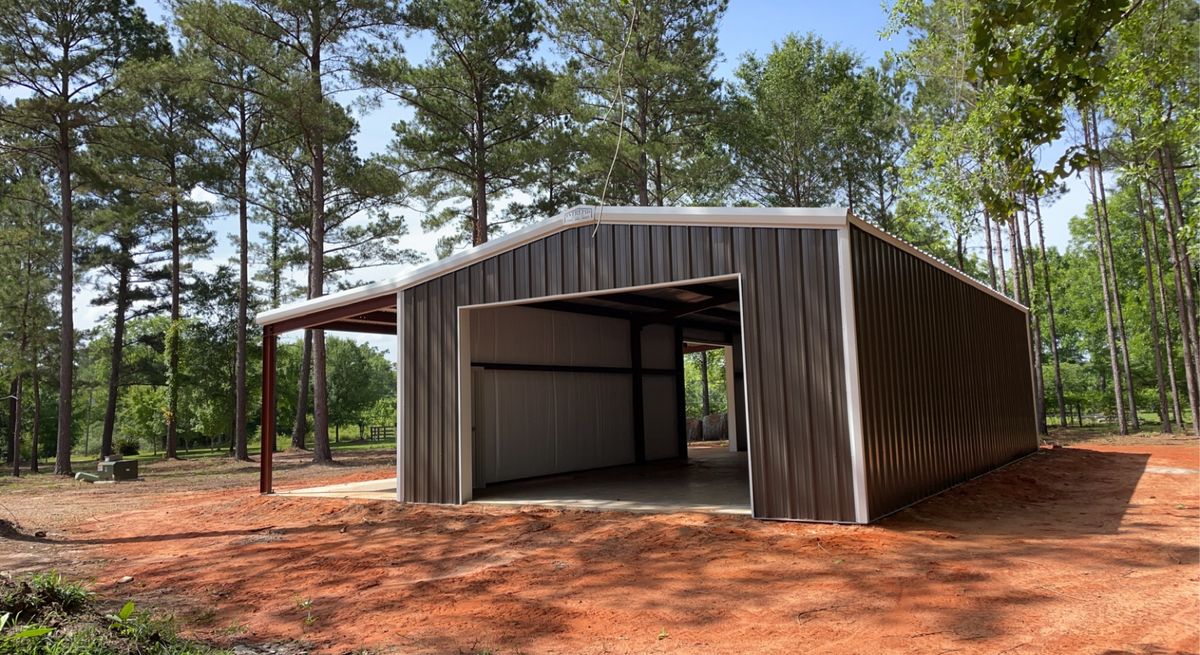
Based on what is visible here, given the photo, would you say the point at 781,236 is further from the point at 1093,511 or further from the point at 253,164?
the point at 253,164

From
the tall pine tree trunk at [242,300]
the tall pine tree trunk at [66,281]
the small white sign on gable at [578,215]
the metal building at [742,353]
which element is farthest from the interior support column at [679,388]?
the tall pine tree trunk at [66,281]

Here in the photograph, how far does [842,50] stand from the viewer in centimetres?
2222

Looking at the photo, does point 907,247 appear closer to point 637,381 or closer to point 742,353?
point 742,353

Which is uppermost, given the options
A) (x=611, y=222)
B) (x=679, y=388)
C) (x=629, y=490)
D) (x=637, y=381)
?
(x=611, y=222)

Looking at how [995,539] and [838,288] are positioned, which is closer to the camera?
[995,539]

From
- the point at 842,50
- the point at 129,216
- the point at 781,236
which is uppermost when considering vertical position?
the point at 842,50

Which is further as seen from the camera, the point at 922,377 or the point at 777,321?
the point at 922,377

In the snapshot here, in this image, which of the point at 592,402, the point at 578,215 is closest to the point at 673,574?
the point at 578,215

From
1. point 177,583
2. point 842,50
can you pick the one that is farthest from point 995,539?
point 842,50

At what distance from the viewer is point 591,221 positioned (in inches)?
319

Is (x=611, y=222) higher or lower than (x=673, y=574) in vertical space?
higher

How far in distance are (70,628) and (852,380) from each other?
19.6ft

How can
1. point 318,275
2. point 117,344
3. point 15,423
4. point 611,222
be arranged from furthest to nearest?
point 117,344 < point 15,423 < point 318,275 < point 611,222

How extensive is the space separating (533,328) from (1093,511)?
318 inches
